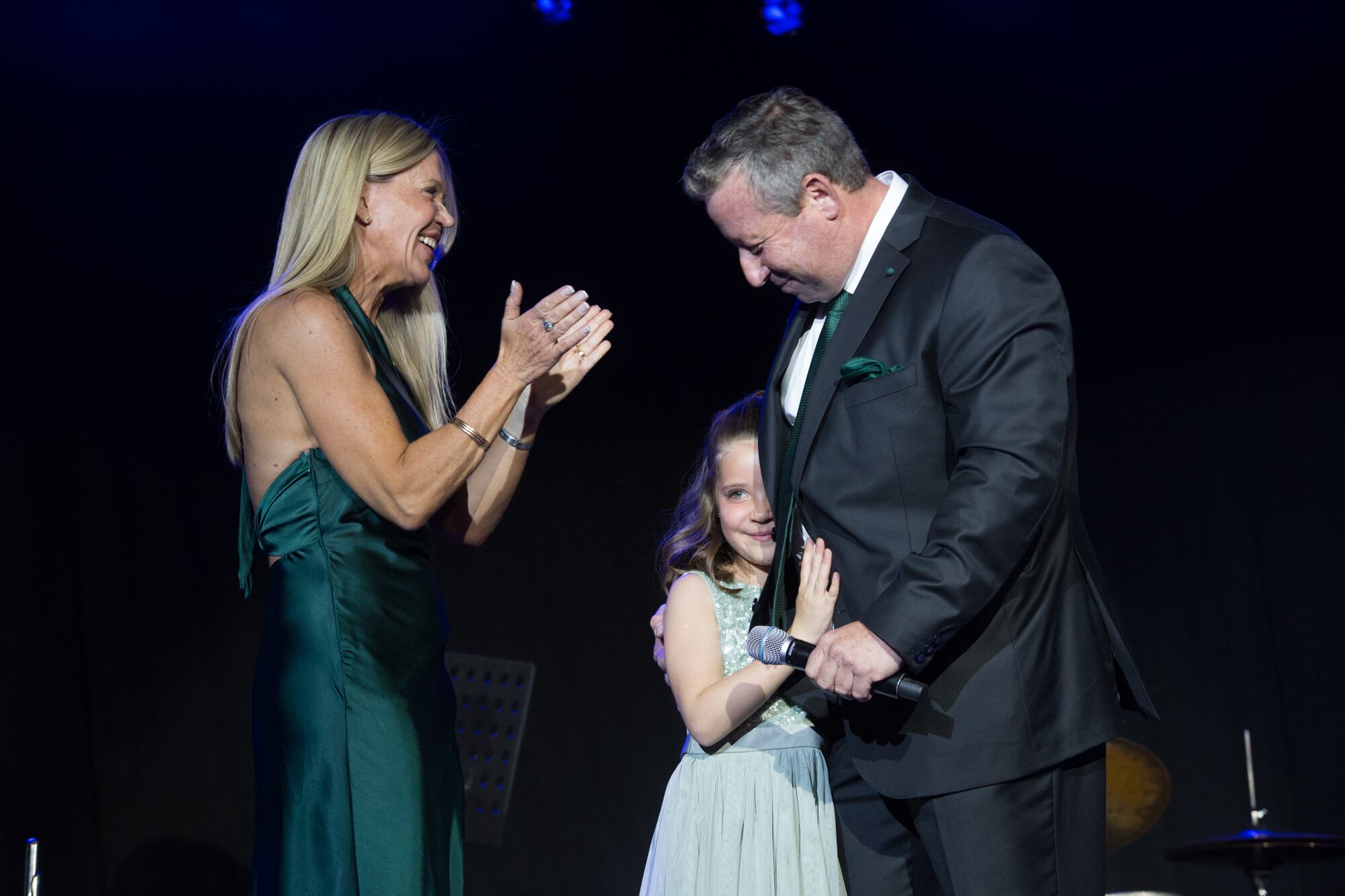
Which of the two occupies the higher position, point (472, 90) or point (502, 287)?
point (472, 90)

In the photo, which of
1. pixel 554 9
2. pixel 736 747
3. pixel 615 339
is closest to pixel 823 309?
pixel 736 747

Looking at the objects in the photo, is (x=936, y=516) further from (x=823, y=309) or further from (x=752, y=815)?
(x=752, y=815)

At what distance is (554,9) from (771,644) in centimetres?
331

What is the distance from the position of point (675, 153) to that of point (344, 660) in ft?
9.90

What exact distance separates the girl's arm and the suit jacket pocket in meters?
0.23

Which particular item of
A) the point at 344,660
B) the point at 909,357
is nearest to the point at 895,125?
the point at 909,357

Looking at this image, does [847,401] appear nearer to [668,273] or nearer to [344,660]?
[344,660]

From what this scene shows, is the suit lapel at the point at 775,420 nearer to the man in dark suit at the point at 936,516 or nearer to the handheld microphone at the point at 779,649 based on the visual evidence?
the man in dark suit at the point at 936,516

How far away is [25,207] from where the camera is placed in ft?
11.6

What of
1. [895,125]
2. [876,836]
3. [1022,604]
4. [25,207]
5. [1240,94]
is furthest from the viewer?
[895,125]

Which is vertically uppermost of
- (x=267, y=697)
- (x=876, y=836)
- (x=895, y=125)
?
(x=895, y=125)

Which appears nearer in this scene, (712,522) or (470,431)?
(470,431)

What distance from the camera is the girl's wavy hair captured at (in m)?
2.42

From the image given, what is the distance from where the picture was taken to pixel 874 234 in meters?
1.90
